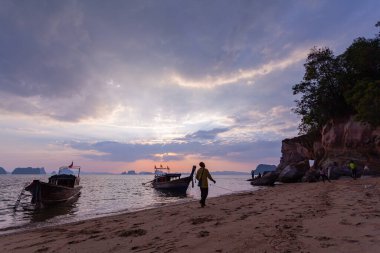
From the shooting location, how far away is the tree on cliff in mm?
41719

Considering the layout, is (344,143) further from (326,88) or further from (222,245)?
(222,245)

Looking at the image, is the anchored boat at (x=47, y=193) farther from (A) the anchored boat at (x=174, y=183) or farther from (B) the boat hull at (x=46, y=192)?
(A) the anchored boat at (x=174, y=183)

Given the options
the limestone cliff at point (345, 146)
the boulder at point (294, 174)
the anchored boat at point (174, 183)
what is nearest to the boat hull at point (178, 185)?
the anchored boat at point (174, 183)

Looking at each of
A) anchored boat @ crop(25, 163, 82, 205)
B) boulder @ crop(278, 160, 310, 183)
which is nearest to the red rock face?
boulder @ crop(278, 160, 310, 183)

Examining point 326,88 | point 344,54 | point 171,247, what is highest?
point 344,54

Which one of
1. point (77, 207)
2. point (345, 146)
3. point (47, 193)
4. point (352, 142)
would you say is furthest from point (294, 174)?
point (47, 193)

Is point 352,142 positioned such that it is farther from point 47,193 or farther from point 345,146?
point 47,193

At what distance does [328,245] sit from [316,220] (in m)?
2.64

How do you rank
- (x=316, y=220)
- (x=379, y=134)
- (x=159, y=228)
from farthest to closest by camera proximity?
(x=379, y=134) → (x=159, y=228) → (x=316, y=220)

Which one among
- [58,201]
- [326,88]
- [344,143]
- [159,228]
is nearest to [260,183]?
[344,143]

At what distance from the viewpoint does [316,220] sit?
7730mm

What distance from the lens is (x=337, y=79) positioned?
46906 mm

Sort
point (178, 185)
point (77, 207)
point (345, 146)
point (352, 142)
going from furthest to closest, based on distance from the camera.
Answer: point (345, 146), point (352, 142), point (178, 185), point (77, 207)

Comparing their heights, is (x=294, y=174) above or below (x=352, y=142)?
below
